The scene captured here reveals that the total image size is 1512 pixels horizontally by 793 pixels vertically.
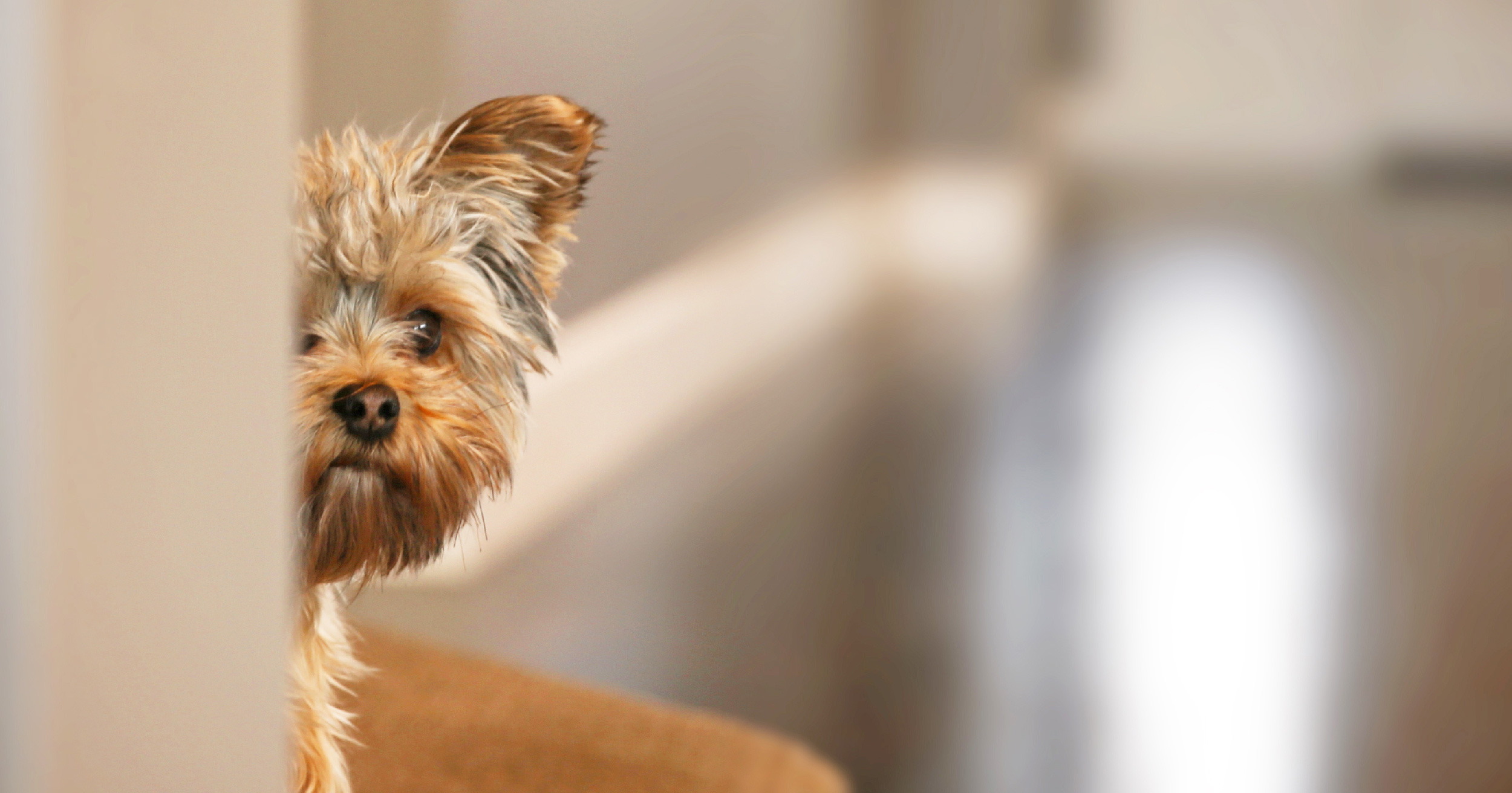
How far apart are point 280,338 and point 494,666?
0.94 feet

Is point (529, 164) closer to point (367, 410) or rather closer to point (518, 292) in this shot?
point (518, 292)

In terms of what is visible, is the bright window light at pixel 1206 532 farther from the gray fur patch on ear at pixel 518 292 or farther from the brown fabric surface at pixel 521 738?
the gray fur patch on ear at pixel 518 292

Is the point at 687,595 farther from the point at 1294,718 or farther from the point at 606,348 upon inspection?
the point at 1294,718

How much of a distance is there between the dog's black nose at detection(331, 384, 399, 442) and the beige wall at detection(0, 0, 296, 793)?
0.17 ft

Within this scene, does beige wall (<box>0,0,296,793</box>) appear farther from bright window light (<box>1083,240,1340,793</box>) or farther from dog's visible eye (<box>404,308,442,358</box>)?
bright window light (<box>1083,240,1340,793</box>)

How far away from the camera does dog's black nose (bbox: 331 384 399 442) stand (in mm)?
739

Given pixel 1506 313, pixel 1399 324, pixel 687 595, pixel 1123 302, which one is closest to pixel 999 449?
pixel 1123 302

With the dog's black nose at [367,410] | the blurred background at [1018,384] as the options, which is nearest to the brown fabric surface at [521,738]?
the blurred background at [1018,384]

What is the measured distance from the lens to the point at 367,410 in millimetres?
741

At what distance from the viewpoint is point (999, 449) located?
3.22ft

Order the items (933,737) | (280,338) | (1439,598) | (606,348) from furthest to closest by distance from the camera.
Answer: (1439,598) → (933,737) → (606,348) → (280,338)

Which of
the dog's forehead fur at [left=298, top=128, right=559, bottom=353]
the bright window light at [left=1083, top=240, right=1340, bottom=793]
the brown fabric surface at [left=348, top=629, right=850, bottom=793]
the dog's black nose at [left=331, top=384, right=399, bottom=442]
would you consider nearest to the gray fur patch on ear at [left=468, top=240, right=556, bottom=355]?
the dog's forehead fur at [left=298, top=128, right=559, bottom=353]

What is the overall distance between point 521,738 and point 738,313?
349 mm

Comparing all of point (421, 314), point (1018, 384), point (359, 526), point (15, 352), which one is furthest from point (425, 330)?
point (1018, 384)
